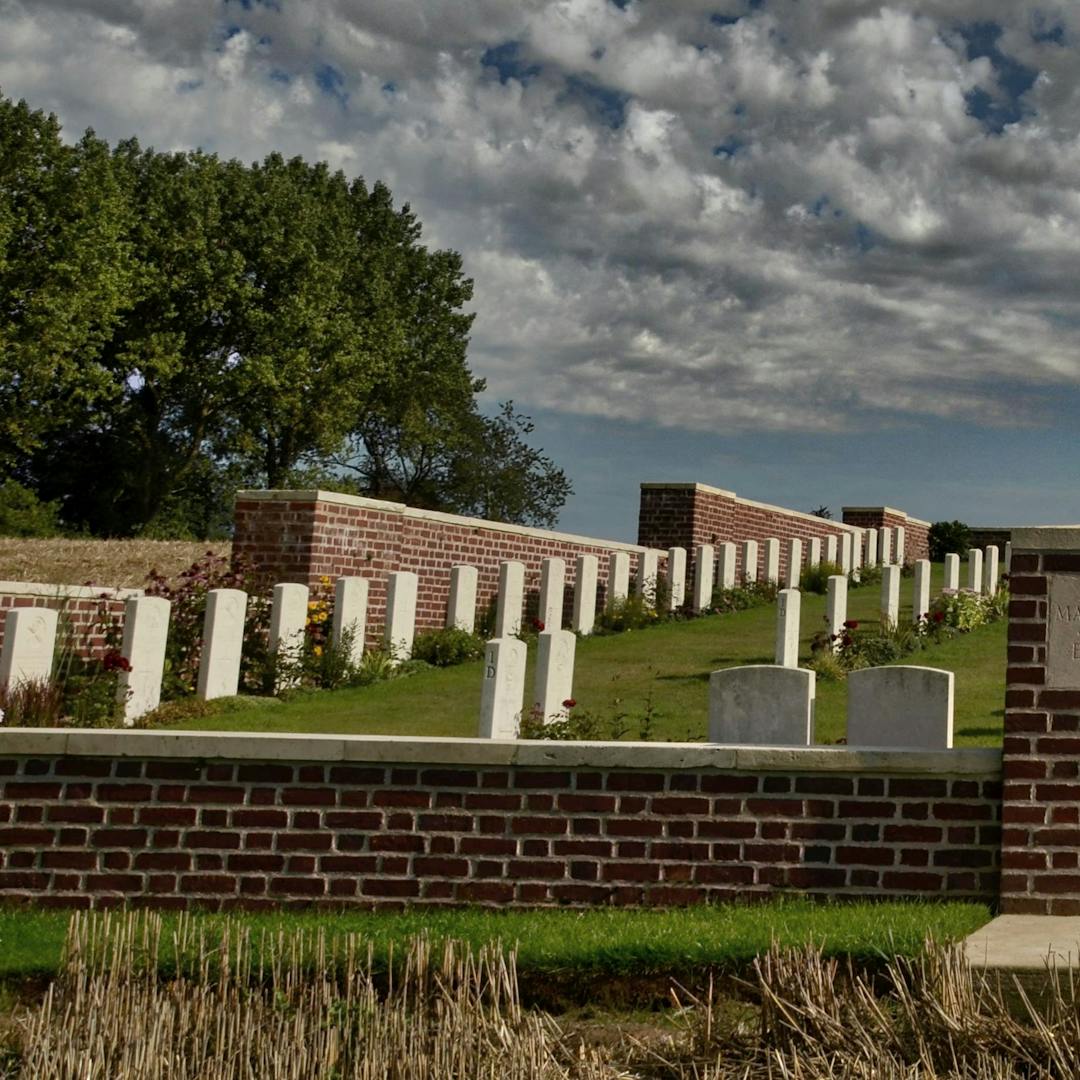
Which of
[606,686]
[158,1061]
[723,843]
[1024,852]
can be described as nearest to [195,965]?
[158,1061]

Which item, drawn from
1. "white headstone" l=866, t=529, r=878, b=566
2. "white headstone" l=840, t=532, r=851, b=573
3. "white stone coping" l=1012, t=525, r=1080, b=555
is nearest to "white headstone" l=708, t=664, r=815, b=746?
"white stone coping" l=1012, t=525, r=1080, b=555

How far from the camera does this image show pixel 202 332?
111 feet

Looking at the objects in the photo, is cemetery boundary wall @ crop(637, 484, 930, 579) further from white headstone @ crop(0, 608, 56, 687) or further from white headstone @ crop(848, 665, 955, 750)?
white headstone @ crop(848, 665, 955, 750)

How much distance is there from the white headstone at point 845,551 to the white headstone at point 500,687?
619 inches

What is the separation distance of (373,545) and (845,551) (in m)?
11.6

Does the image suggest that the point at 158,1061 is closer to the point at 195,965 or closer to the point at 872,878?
Result: the point at 195,965

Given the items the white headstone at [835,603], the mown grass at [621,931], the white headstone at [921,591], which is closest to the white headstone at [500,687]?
the mown grass at [621,931]

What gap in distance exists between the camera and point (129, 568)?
64.4 feet

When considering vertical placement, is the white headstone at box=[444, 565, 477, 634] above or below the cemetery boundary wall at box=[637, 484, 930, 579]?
below

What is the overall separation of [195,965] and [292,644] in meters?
7.96

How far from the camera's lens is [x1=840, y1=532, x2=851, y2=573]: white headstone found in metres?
24.8

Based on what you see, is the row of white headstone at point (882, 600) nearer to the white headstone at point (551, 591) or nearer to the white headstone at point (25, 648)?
the white headstone at point (551, 591)

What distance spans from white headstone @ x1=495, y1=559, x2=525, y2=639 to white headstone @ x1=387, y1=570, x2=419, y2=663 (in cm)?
145

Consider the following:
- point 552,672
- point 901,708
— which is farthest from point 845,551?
point 901,708
